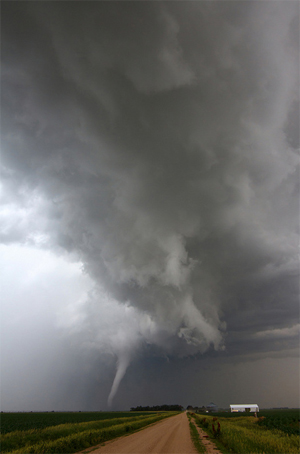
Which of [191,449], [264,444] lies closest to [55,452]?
[191,449]

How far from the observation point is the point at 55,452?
25.1 meters

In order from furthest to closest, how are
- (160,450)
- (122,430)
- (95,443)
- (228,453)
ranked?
(122,430)
(95,443)
(160,450)
(228,453)

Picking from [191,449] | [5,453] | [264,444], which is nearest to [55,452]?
[5,453]

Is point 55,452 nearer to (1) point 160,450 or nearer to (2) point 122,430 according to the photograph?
(1) point 160,450

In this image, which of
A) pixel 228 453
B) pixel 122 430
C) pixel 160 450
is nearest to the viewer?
pixel 228 453

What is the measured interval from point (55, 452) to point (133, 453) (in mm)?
7493

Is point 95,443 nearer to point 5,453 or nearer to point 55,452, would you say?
point 55,452

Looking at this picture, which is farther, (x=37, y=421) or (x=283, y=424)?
(x=37, y=421)

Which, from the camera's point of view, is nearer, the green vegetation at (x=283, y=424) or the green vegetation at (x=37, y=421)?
the green vegetation at (x=283, y=424)

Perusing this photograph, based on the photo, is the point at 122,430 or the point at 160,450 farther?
the point at 122,430

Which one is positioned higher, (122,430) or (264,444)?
(264,444)

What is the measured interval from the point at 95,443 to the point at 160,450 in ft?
32.2

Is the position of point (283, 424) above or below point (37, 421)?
above

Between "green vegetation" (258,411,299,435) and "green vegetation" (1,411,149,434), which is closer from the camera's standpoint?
"green vegetation" (258,411,299,435)
